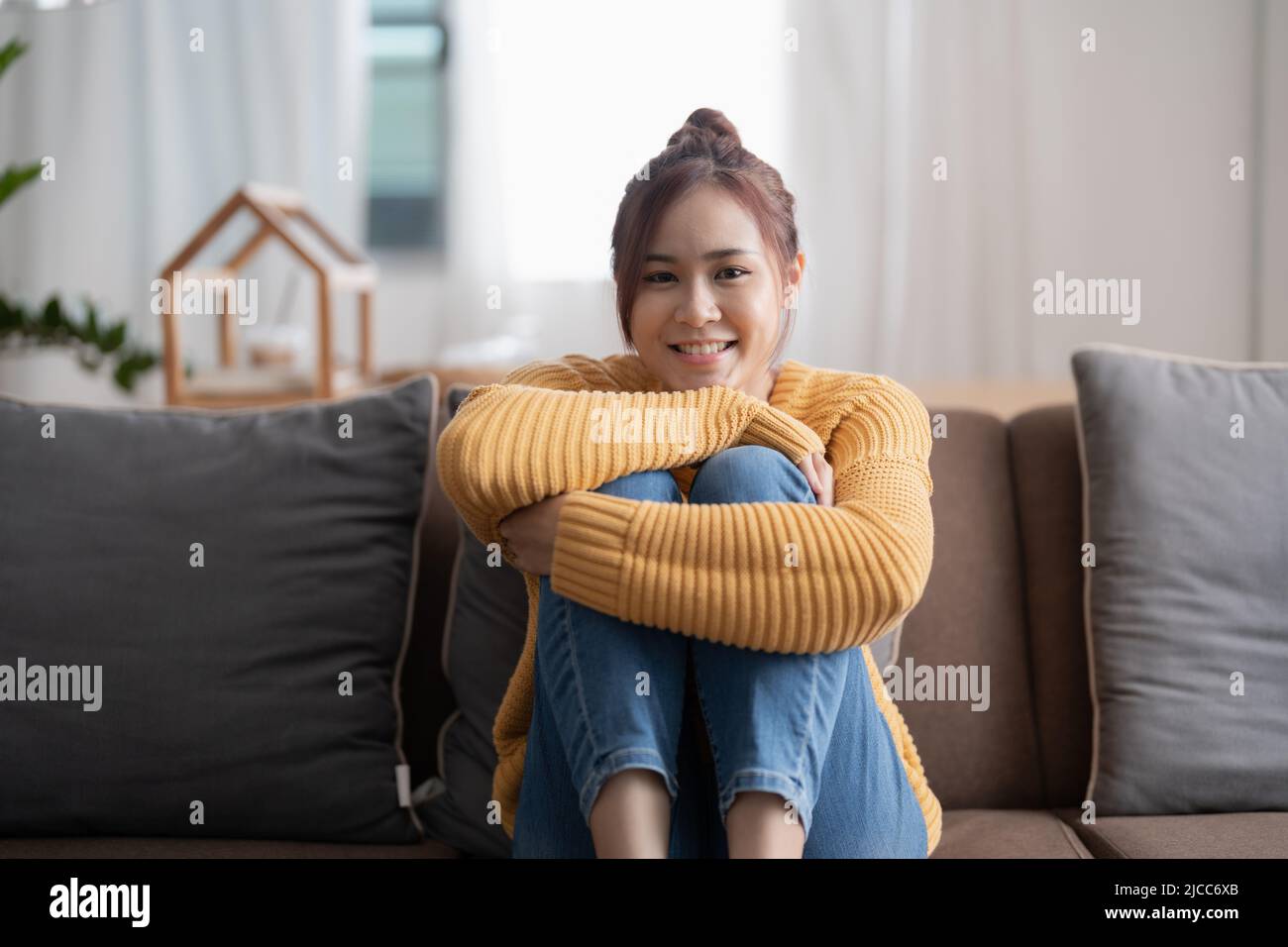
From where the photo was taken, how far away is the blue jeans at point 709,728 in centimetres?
94

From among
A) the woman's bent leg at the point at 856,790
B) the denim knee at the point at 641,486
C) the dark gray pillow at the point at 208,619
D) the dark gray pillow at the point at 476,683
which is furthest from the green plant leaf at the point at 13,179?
the woman's bent leg at the point at 856,790

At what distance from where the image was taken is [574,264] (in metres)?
3.48

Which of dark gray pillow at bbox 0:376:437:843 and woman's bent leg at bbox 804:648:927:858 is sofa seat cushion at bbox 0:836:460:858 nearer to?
dark gray pillow at bbox 0:376:437:843

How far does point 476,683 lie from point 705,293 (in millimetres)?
526

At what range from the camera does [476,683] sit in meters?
1.35

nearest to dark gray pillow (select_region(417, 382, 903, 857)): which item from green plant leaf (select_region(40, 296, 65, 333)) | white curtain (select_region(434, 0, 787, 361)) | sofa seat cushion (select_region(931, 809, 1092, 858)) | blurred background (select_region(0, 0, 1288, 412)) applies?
sofa seat cushion (select_region(931, 809, 1092, 858))

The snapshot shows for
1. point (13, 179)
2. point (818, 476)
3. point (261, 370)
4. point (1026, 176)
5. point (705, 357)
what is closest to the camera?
point (818, 476)

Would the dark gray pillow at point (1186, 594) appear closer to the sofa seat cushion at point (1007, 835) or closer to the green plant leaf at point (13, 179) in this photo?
the sofa seat cushion at point (1007, 835)

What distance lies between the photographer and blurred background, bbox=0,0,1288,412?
10.5 ft

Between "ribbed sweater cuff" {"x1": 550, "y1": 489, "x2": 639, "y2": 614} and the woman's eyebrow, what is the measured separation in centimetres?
29

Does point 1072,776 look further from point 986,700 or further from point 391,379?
point 391,379

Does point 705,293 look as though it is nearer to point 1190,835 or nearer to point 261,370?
point 1190,835

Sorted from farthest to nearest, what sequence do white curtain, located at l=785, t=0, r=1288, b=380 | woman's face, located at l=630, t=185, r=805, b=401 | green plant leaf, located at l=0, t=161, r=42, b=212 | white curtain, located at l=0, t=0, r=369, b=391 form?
white curtain, located at l=0, t=0, r=369, b=391 → white curtain, located at l=785, t=0, r=1288, b=380 → green plant leaf, located at l=0, t=161, r=42, b=212 → woman's face, located at l=630, t=185, r=805, b=401

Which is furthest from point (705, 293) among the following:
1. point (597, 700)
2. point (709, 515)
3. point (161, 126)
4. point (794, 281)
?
point (161, 126)
